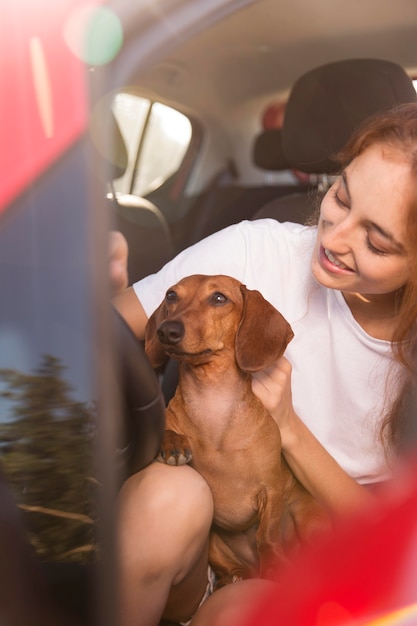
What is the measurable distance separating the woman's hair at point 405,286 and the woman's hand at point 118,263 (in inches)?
17.2

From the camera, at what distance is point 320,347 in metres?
1.43

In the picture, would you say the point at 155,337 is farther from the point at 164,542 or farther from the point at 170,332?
the point at 164,542

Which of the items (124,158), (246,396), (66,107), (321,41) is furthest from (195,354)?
(321,41)

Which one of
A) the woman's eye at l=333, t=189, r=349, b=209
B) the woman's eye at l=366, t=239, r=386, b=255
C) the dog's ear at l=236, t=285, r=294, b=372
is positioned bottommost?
the dog's ear at l=236, t=285, r=294, b=372

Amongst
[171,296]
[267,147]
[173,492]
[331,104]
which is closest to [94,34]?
[171,296]

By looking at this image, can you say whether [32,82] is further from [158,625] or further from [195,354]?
[158,625]

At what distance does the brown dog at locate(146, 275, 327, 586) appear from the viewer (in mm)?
1351

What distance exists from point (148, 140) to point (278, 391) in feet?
1.78

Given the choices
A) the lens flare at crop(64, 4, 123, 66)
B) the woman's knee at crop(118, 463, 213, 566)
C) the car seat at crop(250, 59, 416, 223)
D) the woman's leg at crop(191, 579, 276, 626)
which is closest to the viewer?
the lens flare at crop(64, 4, 123, 66)

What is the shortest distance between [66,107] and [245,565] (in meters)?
0.75

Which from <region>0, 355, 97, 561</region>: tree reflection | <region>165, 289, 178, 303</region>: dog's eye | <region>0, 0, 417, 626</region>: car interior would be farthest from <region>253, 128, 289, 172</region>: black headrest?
<region>0, 355, 97, 561</region>: tree reflection

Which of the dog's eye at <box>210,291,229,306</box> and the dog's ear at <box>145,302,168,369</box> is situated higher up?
the dog's eye at <box>210,291,229,306</box>

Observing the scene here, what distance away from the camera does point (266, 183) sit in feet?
9.15

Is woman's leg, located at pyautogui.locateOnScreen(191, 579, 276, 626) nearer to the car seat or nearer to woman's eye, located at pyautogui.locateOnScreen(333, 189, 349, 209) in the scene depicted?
woman's eye, located at pyautogui.locateOnScreen(333, 189, 349, 209)
